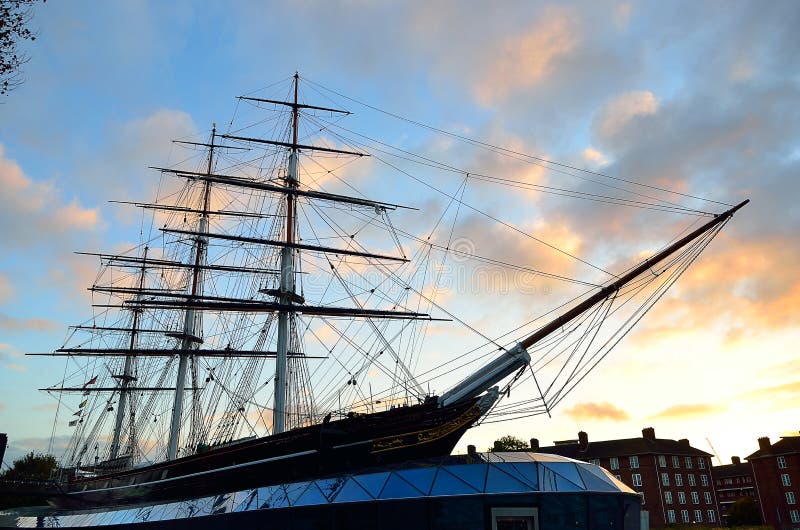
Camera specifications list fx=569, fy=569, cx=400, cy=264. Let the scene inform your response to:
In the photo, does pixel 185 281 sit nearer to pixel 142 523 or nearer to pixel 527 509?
pixel 142 523

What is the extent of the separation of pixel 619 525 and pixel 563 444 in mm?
63622

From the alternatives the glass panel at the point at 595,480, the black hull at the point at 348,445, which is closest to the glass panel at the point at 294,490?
the black hull at the point at 348,445

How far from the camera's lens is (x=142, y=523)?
26219mm

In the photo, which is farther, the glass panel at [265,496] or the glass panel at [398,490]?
the glass panel at [265,496]

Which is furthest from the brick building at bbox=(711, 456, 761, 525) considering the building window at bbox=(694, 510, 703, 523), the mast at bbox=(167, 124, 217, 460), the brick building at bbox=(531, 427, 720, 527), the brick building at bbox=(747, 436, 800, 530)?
the mast at bbox=(167, 124, 217, 460)

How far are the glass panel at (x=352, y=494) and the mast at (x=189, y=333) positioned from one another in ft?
69.4

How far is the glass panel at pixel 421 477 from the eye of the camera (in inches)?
782

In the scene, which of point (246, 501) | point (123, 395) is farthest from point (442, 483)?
point (123, 395)

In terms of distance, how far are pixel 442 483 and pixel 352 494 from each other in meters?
3.29

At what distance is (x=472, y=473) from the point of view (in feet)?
66.8

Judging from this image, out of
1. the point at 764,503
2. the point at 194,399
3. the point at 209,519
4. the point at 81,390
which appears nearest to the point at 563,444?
the point at 764,503

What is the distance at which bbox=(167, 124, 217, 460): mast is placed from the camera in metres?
42.2

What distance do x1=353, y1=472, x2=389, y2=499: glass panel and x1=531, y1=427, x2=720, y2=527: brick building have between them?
57128 mm

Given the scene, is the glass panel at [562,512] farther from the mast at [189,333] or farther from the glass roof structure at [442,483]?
the mast at [189,333]
